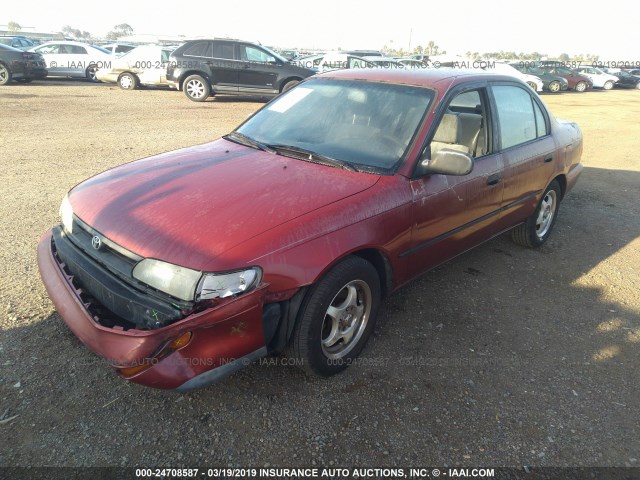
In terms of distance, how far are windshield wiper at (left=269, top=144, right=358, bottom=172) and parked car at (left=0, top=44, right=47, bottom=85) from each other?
14.7m

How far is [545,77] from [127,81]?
66.9 ft

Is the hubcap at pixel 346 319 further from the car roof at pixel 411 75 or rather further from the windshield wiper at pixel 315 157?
the car roof at pixel 411 75

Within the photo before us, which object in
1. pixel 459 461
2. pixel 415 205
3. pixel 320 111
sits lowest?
pixel 459 461

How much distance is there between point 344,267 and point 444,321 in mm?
1230

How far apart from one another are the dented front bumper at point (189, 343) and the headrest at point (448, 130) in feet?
5.78

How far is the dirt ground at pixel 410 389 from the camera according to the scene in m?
2.22

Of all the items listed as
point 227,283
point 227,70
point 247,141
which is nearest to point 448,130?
point 247,141

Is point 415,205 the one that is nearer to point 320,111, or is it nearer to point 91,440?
point 320,111

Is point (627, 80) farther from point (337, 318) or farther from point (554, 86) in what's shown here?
point (337, 318)

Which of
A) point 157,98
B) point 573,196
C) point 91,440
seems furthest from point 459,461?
point 157,98

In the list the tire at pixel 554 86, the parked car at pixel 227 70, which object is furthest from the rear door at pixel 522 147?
the tire at pixel 554 86

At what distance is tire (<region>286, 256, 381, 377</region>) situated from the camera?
2365mm

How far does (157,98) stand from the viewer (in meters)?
13.6

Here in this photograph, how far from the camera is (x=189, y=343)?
2.01m
